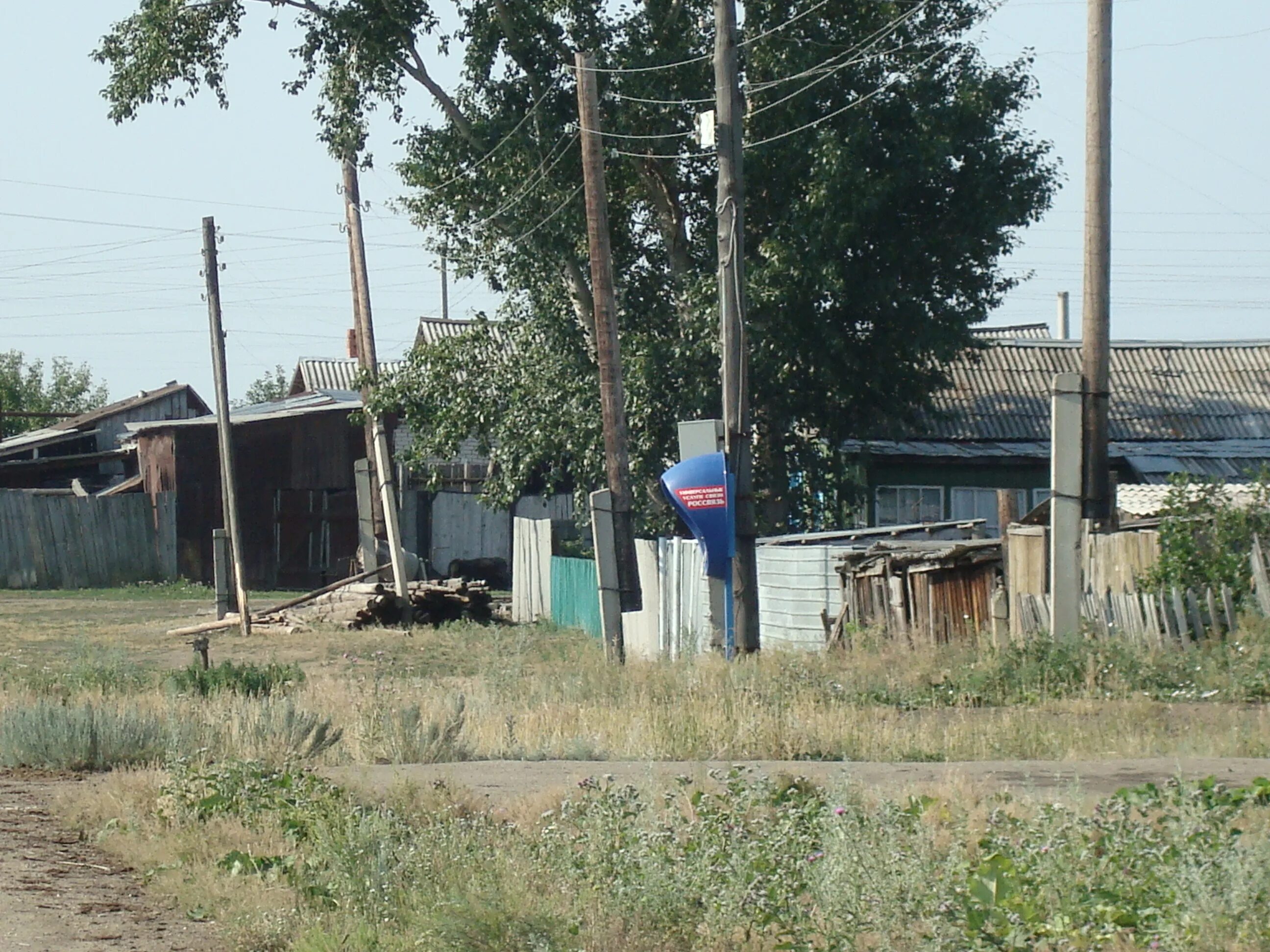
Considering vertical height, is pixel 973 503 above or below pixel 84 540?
above

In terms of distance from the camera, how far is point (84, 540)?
3725 centimetres

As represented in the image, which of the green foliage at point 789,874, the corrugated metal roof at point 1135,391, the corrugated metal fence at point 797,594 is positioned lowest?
the corrugated metal fence at point 797,594

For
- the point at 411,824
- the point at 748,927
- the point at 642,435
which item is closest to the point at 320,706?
the point at 411,824

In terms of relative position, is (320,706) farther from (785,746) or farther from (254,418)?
(254,418)

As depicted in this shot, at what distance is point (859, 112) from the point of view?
22844 mm

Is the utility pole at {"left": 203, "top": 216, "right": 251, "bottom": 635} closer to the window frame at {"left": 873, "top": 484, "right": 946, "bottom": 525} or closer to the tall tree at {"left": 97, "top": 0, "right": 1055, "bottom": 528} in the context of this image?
the tall tree at {"left": 97, "top": 0, "right": 1055, "bottom": 528}

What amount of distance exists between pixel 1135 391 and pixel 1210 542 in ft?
59.4

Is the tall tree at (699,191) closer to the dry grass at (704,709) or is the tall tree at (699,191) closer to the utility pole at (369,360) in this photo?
the utility pole at (369,360)

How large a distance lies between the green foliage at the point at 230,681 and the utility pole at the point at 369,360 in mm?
10052

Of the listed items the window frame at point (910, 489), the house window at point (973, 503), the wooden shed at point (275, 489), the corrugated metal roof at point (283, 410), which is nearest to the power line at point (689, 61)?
the window frame at point (910, 489)

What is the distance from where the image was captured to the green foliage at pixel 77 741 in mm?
10570

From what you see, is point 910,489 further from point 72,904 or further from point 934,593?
point 72,904

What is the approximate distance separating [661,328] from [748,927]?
63.4 feet

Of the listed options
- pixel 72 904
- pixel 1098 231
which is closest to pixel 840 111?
pixel 1098 231
